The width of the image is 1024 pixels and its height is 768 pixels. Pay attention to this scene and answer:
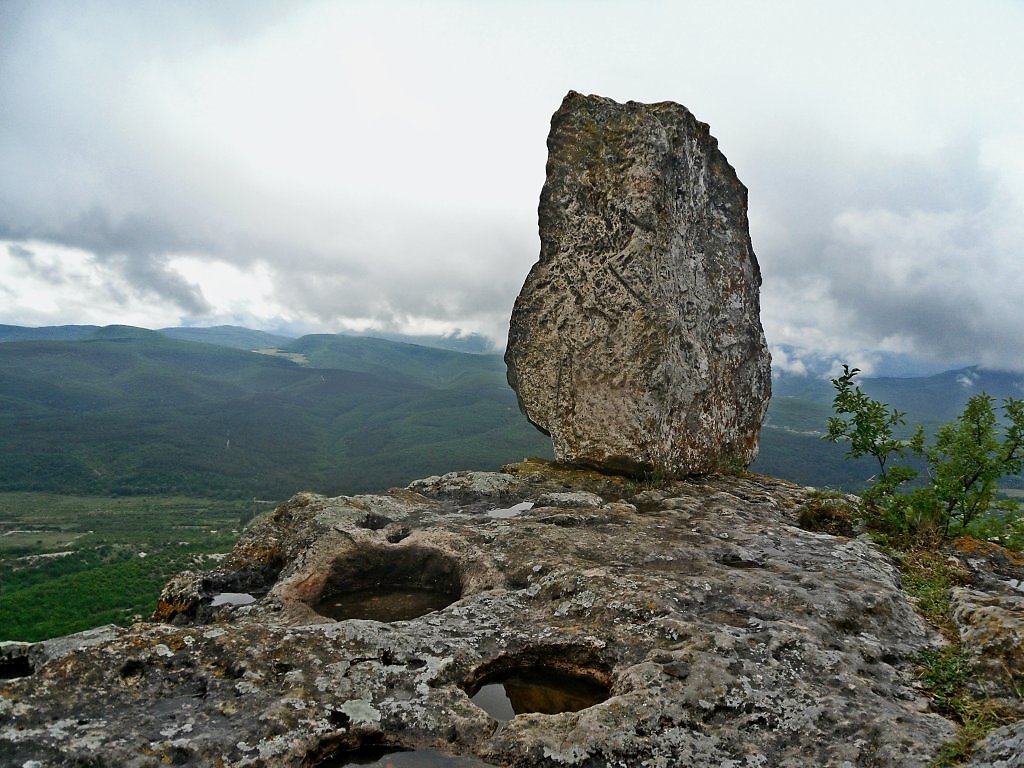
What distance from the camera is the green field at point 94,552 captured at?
117 feet

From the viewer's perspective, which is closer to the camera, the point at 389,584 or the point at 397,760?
the point at 397,760

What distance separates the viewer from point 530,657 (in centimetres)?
679

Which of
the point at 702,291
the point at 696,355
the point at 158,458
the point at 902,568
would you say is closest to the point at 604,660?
the point at 902,568

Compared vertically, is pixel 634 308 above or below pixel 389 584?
above

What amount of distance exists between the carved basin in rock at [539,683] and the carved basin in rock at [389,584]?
2306mm

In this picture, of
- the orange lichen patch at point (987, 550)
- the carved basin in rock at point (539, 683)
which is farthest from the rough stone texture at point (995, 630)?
the carved basin in rock at point (539, 683)

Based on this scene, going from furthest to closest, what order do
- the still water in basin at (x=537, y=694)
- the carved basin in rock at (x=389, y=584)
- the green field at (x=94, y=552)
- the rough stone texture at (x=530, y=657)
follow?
the green field at (x=94, y=552) → the carved basin in rock at (x=389, y=584) → the still water in basin at (x=537, y=694) → the rough stone texture at (x=530, y=657)

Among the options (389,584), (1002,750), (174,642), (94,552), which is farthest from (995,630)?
(94,552)

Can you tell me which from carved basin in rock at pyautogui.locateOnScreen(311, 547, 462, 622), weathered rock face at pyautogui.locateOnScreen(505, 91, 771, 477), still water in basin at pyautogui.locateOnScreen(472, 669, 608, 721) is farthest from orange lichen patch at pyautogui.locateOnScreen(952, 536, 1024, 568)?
carved basin in rock at pyautogui.locateOnScreen(311, 547, 462, 622)

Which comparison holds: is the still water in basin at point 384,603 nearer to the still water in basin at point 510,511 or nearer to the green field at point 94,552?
the still water in basin at point 510,511

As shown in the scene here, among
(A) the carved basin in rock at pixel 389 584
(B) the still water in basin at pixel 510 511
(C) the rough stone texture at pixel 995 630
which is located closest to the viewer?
(C) the rough stone texture at pixel 995 630

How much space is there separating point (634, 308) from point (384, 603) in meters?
9.72

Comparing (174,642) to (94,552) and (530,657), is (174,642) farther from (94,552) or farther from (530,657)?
(94,552)

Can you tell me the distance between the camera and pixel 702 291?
1678cm
